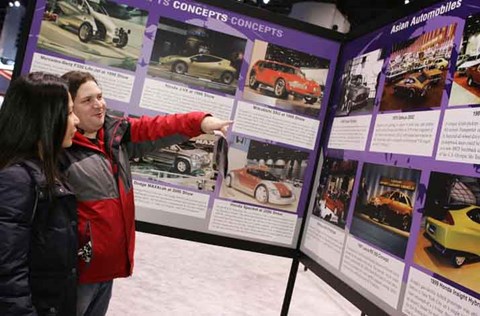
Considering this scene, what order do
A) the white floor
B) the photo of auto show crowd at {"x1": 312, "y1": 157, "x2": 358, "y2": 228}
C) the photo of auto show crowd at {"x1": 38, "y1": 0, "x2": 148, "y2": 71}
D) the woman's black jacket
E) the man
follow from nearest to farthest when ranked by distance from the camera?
the woman's black jacket → the man → the photo of auto show crowd at {"x1": 312, "y1": 157, "x2": 358, "y2": 228} → the photo of auto show crowd at {"x1": 38, "y1": 0, "x2": 148, "y2": 71} → the white floor

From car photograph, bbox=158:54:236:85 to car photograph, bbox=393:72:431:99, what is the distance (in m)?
1.09

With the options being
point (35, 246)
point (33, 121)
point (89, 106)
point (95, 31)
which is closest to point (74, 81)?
point (89, 106)

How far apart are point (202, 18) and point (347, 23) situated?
6659mm

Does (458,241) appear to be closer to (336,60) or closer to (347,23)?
(336,60)

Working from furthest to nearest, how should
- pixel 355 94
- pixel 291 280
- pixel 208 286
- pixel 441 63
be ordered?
pixel 208 286 → pixel 291 280 → pixel 355 94 → pixel 441 63

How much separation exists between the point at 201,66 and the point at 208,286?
2.79 meters

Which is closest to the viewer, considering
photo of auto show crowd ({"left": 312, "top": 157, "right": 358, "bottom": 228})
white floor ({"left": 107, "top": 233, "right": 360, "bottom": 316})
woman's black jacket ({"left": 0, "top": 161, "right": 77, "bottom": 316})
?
woman's black jacket ({"left": 0, "top": 161, "right": 77, "bottom": 316})

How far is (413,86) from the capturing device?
1961mm

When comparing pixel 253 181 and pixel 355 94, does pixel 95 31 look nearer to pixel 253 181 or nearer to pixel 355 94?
pixel 253 181

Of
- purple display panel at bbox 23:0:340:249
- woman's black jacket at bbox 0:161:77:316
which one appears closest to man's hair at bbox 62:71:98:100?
woman's black jacket at bbox 0:161:77:316

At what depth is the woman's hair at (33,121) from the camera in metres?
1.52

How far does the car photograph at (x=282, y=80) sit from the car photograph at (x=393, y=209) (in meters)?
0.97

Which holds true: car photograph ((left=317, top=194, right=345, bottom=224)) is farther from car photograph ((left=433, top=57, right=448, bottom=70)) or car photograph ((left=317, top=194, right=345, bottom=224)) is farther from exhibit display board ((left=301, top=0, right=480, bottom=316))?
car photograph ((left=433, top=57, right=448, bottom=70))

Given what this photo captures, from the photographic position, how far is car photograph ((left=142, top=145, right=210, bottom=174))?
2.81m
